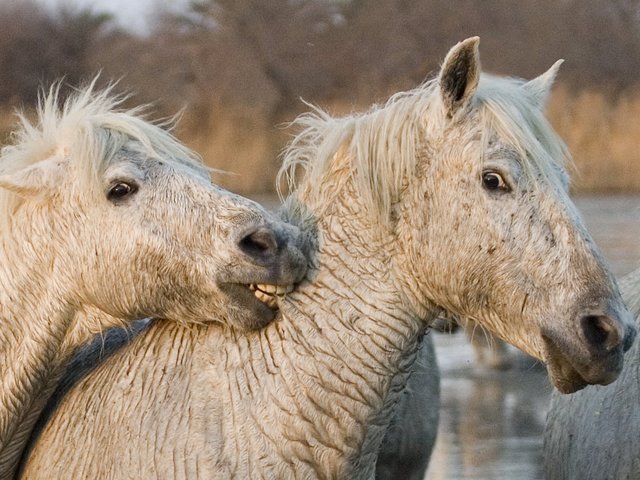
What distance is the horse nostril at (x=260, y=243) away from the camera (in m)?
3.90

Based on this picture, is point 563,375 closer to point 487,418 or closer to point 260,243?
point 260,243

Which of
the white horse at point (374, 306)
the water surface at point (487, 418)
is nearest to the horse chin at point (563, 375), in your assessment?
the white horse at point (374, 306)

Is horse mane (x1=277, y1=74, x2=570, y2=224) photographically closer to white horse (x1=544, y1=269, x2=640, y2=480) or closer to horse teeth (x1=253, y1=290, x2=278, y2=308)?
horse teeth (x1=253, y1=290, x2=278, y2=308)

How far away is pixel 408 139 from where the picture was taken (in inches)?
155

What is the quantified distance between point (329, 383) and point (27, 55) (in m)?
23.2

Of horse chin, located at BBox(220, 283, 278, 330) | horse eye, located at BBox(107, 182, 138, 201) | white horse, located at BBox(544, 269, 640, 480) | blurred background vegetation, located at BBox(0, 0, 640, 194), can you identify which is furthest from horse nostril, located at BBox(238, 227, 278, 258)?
blurred background vegetation, located at BBox(0, 0, 640, 194)

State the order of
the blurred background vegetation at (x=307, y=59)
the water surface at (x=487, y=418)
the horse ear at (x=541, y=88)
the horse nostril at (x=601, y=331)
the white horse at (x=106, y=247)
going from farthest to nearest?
1. the blurred background vegetation at (x=307, y=59)
2. the water surface at (x=487, y=418)
3. the horse ear at (x=541, y=88)
4. the white horse at (x=106, y=247)
5. the horse nostril at (x=601, y=331)

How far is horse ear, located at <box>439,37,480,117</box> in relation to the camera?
147 inches

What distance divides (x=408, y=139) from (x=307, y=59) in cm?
2576

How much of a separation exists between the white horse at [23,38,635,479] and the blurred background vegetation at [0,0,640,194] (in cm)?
1687

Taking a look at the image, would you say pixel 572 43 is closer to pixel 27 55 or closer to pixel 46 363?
pixel 27 55

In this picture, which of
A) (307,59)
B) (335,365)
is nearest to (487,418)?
(335,365)

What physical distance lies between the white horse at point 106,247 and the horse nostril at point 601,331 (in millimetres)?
923

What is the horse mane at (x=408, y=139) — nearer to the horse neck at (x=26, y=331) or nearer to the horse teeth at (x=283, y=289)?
the horse teeth at (x=283, y=289)
